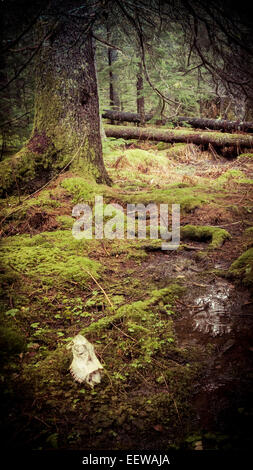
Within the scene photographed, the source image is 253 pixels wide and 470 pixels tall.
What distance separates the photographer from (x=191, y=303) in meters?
2.70

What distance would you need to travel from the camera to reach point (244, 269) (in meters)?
2.93

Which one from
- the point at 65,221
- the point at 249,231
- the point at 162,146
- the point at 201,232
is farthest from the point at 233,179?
the point at 162,146

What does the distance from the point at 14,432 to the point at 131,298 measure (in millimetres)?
1563

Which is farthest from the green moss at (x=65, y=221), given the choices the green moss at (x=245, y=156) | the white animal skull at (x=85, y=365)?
the green moss at (x=245, y=156)

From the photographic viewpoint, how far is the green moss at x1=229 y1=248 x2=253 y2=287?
109 inches

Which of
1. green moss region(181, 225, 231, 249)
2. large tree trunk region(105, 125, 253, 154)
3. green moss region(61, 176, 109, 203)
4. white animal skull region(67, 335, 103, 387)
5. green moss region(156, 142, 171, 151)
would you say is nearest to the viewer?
white animal skull region(67, 335, 103, 387)

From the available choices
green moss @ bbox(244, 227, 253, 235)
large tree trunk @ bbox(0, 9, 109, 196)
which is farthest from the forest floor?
large tree trunk @ bbox(0, 9, 109, 196)

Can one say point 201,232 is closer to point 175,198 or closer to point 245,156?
point 175,198

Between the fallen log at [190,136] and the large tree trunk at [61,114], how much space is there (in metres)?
7.01

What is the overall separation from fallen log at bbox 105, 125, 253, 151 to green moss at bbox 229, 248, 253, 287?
8460 mm

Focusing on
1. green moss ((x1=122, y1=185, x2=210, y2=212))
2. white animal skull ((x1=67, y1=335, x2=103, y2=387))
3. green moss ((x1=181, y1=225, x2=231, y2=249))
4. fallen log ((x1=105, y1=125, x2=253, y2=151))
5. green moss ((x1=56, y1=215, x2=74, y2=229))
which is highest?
fallen log ((x1=105, y1=125, x2=253, y2=151))

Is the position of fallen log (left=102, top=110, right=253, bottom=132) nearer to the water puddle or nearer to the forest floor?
the forest floor

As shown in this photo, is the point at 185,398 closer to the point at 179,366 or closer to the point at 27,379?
the point at 179,366

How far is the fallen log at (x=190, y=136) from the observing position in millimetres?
10102
